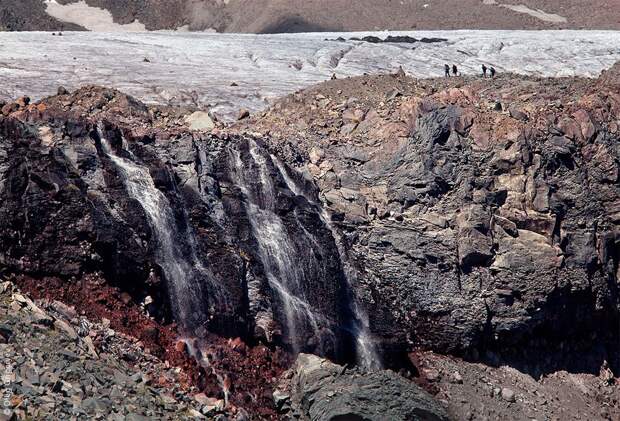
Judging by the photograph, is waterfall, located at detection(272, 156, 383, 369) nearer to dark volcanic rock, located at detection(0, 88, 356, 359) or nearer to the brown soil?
dark volcanic rock, located at detection(0, 88, 356, 359)

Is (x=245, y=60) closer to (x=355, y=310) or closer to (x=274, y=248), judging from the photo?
(x=274, y=248)

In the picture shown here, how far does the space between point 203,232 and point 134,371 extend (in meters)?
4.47

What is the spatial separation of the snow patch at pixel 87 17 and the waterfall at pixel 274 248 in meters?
30.2

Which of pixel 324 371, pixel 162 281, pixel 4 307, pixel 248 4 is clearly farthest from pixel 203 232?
pixel 248 4

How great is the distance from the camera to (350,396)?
18.2m

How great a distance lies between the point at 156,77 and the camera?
28.8 m

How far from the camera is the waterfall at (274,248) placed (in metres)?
21.0

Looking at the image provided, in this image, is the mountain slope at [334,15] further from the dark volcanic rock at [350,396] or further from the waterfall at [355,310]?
the dark volcanic rock at [350,396]

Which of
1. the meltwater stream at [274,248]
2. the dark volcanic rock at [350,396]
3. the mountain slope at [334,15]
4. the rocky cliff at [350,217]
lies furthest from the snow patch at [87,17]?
the dark volcanic rock at [350,396]

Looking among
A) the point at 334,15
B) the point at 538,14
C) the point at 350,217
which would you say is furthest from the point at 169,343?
the point at 538,14

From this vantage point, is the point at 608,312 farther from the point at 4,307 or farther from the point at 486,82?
the point at 4,307

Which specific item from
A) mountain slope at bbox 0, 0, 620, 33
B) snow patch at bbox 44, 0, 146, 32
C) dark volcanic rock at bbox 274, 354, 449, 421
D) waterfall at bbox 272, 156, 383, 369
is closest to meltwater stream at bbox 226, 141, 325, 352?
waterfall at bbox 272, 156, 383, 369

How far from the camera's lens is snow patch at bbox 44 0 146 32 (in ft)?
165

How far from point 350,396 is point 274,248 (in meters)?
4.37
